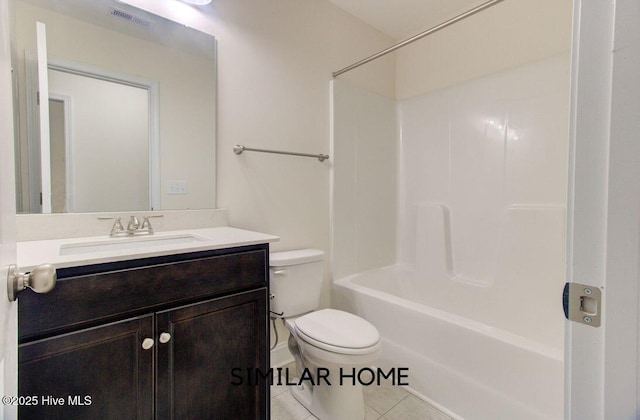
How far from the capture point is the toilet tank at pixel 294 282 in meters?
1.62

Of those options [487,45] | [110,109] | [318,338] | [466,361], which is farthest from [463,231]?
[110,109]

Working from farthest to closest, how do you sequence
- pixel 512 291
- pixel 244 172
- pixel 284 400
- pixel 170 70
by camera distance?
pixel 512 291, pixel 244 172, pixel 284 400, pixel 170 70

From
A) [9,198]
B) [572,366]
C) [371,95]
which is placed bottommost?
[572,366]

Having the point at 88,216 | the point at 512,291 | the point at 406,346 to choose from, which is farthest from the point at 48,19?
the point at 512,291

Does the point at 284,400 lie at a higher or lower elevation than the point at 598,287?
lower

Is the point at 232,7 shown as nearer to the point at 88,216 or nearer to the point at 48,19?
the point at 48,19

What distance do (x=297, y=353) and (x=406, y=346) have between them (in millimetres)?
620

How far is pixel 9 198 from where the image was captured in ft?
1.59

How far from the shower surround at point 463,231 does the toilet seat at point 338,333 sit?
1.26ft

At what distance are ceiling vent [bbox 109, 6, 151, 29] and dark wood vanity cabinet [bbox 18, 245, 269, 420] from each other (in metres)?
1.14

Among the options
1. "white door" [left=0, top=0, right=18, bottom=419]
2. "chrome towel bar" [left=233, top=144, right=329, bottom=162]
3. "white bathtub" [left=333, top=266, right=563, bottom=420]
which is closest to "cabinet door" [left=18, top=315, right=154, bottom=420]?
"white door" [left=0, top=0, right=18, bottom=419]

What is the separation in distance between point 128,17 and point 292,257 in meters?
1.37

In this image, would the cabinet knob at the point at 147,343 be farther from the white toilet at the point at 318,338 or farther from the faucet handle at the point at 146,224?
the white toilet at the point at 318,338

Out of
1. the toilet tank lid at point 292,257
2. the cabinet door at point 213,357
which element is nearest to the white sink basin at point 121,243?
the cabinet door at point 213,357
